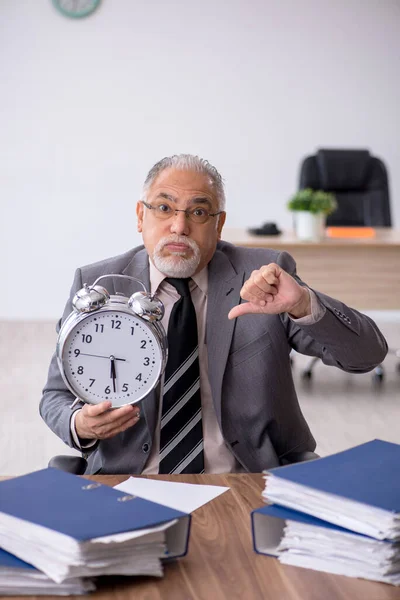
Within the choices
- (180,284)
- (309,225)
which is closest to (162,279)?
(180,284)

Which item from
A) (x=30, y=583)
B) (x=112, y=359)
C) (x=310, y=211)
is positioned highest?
(x=112, y=359)

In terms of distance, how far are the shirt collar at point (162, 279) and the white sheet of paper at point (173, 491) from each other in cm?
61

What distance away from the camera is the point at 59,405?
73.2 inches

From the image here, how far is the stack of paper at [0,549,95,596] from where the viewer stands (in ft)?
3.63

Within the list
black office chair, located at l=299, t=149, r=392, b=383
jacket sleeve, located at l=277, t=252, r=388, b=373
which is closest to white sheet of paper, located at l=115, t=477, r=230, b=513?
jacket sleeve, located at l=277, t=252, r=388, b=373

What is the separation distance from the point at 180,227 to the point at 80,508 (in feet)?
3.15

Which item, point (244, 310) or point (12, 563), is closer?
point (12, 563)

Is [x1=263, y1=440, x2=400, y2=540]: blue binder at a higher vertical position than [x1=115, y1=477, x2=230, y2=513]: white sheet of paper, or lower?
higher

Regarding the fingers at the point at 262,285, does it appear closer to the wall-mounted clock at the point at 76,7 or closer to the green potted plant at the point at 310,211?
the green potted plant at the point at 310,211

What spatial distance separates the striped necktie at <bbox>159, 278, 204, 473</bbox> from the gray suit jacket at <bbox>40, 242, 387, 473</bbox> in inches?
1.5

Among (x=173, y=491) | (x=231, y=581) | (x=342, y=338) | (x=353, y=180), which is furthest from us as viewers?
(x=353, y=180)

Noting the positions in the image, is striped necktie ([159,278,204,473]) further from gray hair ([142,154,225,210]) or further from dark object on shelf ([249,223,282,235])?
dark object on shelf ([249,223,282,235])

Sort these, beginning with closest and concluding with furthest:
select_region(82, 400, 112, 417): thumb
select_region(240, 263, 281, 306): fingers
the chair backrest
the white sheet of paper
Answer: the white sheet of paper, select_region(82, 400, 112, 417): thumb, select_region(240, 263, 281, 306): fingers, the chair backrest

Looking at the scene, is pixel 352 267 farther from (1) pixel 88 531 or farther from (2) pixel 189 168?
(1) pixel 88 531
